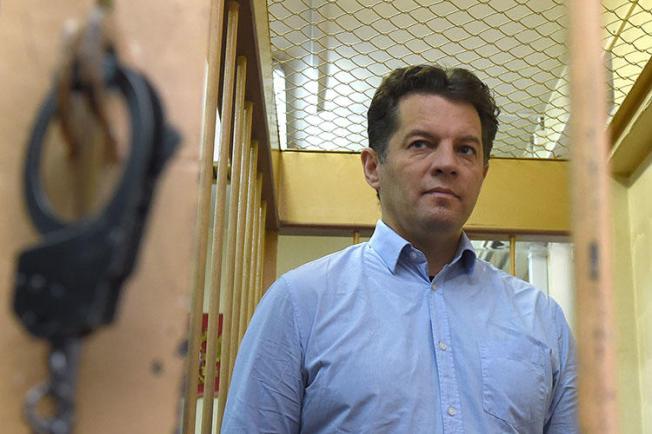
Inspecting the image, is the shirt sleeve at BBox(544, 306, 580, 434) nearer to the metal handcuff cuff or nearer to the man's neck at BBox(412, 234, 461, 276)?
the man's neck at BBox(412, 234, 461, 276)

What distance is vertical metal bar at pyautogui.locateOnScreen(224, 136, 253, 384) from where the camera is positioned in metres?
0.80

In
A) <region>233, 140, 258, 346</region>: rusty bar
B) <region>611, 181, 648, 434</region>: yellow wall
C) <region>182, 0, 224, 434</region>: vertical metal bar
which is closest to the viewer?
<region>182, 0, 224, 434</region>: vertical metal bar

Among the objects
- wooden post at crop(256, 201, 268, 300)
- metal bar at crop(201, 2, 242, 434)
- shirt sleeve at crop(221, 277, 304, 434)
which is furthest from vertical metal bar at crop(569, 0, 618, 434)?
wooden post at crop(256, 201, 268, 300)

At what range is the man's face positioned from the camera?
2.59 feet

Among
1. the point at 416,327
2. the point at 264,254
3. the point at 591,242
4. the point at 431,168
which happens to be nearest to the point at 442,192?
the point at 431,168

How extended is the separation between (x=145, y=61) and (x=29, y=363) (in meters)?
0.07

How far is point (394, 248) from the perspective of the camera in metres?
0.82

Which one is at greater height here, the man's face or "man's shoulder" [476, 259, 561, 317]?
the man's face

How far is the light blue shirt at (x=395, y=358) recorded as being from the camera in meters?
0.69

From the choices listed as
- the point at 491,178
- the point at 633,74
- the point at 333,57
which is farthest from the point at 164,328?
the point at 333,57

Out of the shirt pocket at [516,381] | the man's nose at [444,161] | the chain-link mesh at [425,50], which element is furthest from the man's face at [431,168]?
the chain-link mesh at [425,50]

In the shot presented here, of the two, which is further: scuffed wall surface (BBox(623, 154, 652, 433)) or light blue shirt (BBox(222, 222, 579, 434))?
scuffed wall surface (BBox(623, 154, 652, 433))

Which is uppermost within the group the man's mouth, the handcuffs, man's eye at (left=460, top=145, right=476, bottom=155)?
Answer: man's eye at (left=460, top=145, right=476, bottom=155)

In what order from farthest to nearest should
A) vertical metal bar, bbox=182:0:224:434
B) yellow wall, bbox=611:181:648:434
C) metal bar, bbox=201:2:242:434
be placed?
1. yellow wall, bbox=611:181:648:434
2. metal bar, bbox=201:2:242:434
3. vertical metal bar, bbox=182:0:224:434
